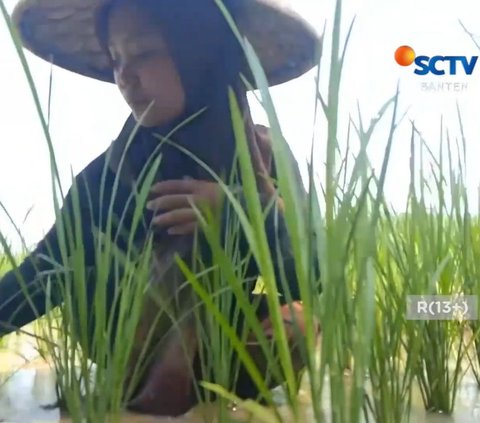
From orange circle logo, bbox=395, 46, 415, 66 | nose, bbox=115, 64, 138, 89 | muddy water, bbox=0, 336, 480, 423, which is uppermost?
orange circle logo, bbox=395, 46, 415, 66

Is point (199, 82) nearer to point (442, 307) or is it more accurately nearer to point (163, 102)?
point (163, 102)

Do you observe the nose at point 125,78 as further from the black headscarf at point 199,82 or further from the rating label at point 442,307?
the rating label at point 442,307

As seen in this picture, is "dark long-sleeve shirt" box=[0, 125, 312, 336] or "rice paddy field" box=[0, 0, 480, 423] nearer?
"rice paddy field" box=[0, 0, 480, 423]

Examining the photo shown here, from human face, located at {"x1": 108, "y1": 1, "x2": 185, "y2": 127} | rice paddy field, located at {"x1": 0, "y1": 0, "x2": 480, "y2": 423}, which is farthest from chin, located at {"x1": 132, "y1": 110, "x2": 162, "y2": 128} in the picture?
rice paddy field, located at {"x1": 0, "y1": 0, "x2": 480, "y2": 423}

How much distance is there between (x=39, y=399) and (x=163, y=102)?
0.29 metres

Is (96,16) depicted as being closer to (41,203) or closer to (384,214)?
(41,203)

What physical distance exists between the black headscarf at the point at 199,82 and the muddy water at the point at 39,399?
0.21 metres

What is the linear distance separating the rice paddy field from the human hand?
38 mm

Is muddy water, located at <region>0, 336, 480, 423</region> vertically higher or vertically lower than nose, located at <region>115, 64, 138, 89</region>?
lower

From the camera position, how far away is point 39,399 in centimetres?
56

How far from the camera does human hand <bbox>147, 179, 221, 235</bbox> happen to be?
20.7 inches

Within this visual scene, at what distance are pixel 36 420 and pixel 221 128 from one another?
0.30 m

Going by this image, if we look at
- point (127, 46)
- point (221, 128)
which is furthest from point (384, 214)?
point (127, 46)

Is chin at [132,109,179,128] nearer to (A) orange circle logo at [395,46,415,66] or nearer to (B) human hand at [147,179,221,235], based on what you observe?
(B) human hand at [147,179,221,235]
